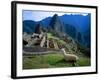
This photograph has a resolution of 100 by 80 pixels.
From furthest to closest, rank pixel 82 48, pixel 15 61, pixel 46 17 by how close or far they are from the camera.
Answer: pixel 82 48
pixel 46 17
pixel 15 61

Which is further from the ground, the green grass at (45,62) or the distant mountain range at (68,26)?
the distant mountain range at (68,26)

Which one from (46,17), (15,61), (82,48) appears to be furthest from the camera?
(82,48)

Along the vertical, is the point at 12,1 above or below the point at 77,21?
above

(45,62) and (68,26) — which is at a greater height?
(68,26)

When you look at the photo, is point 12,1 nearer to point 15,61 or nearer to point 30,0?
point 30,0

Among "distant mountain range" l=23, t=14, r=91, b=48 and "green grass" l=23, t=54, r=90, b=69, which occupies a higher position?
"distant mountain range" l=23, t=14, r=91, b=48
